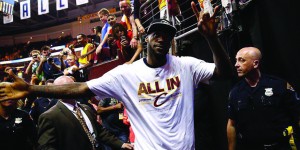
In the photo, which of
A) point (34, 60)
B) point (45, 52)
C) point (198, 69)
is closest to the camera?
point (198, 69)

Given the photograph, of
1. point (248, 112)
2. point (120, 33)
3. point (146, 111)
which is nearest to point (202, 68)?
point (146, 111)

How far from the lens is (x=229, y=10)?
3.97 meters

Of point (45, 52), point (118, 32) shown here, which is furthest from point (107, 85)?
point (45, 52)

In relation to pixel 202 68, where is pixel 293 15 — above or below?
above

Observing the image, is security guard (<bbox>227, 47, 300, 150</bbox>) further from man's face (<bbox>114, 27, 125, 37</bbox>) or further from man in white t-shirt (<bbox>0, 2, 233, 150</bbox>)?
man's face (<bbox>114, 27, 125, 37</bbox>)

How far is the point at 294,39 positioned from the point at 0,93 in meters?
3.29

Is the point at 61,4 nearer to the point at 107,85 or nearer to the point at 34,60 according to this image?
the point at 34,60

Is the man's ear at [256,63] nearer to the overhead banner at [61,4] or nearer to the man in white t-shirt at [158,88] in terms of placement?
the man in white t-shirt at [158,88]

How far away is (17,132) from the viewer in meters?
4.95

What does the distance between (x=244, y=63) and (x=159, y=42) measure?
1.84 meters

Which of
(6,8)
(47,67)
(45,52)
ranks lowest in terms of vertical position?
(47,67)

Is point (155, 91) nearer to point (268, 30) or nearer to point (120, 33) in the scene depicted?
point (268, 30)

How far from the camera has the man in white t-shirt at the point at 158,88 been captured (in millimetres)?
2285

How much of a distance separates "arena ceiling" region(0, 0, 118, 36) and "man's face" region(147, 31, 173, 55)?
21.5m
